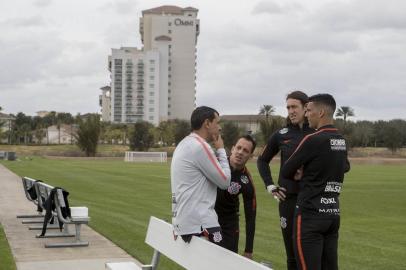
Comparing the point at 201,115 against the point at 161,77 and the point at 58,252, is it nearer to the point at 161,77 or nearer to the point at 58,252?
the point at 58,252

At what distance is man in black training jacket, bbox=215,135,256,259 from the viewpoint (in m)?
5.73

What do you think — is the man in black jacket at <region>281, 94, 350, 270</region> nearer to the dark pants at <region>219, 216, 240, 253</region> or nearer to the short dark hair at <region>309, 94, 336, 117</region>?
the short dark hair at <region>309, 94, 336, 117</region>

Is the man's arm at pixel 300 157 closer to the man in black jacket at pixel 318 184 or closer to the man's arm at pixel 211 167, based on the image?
the man in black jacket at pixel 318 184

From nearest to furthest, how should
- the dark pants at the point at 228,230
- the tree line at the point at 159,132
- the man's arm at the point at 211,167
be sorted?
the man's arm at the point at 211,167
the dark pants at the point at 228,230
the tree line at the point at 159,132

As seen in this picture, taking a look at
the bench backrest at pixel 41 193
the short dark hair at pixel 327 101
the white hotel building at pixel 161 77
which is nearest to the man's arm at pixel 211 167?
the short dark hair at pixel 327 101

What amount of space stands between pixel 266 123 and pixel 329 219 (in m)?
80.1

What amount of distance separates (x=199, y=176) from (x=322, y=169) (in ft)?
3.14

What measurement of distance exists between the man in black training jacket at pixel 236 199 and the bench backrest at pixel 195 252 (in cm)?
46

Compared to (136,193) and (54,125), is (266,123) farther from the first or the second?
(54,125)

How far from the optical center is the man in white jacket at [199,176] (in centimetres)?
495

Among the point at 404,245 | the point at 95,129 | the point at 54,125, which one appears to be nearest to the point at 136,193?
the point at 404,245

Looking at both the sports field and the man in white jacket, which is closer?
the man in white jacket

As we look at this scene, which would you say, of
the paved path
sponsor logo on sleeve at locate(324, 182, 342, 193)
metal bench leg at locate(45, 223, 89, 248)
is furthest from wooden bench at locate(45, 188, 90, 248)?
sponsor logo on sleeve at locate(324, 182, 342, 193)

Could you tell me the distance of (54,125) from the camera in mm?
185250
